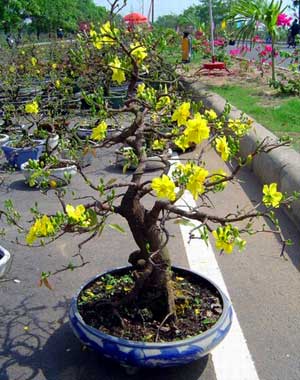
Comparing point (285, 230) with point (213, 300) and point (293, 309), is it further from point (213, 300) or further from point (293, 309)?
point (213, 300)

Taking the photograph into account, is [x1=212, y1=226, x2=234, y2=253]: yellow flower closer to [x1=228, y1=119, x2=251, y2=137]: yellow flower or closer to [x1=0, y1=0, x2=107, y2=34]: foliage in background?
[x1=228, y1=119, x2=251, y2=137]: yellow flower

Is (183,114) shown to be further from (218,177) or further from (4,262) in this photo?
(4,262)

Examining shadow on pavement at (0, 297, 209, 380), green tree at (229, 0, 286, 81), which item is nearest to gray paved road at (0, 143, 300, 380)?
shadow on pavement at (0, 297, 209, 380)

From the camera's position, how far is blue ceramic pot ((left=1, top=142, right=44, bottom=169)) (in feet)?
20.3

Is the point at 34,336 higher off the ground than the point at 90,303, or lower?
lower

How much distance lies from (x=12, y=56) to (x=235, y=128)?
922 centimetres

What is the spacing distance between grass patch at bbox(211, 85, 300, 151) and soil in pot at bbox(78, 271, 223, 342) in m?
3.33

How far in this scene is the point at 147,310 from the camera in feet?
8.59

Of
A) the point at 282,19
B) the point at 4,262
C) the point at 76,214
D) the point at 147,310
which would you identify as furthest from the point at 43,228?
the point at 282,19

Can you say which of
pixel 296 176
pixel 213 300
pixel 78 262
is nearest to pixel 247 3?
pixel 296 176

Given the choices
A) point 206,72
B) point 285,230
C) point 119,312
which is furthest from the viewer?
point 206,72

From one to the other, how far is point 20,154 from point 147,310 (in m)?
4.15

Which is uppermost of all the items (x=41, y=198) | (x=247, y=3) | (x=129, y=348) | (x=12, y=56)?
(x=247, y=3)

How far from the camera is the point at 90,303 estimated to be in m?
2.68
